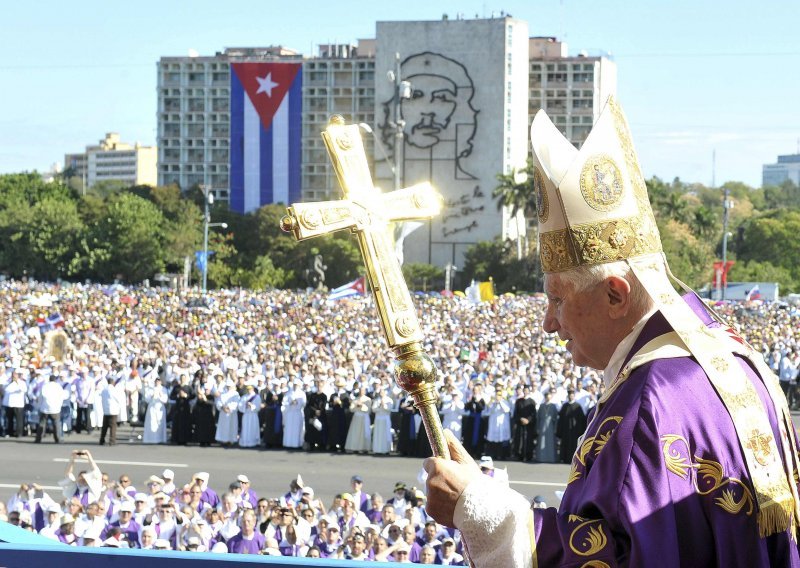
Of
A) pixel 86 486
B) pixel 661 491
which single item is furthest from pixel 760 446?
pixel 86 486

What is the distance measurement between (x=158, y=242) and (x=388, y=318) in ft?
244

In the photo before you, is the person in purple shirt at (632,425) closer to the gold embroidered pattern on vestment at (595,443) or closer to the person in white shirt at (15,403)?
the gold embroidered pattern on vestment at (595,443)

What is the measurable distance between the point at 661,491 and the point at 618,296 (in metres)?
0.50

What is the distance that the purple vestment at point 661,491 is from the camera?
221cm

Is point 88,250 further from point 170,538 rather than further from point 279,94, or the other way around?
point 170,538

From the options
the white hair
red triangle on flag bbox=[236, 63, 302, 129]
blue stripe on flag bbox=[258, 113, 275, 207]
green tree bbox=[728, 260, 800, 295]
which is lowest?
the white hair

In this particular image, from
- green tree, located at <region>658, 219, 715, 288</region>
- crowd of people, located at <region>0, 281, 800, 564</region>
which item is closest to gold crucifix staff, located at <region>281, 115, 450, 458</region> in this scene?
crowd of people, located at <region>0, 281, 800, 564</region>

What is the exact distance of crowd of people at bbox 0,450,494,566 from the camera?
1006cm

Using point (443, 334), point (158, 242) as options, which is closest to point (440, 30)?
point (158, 242)

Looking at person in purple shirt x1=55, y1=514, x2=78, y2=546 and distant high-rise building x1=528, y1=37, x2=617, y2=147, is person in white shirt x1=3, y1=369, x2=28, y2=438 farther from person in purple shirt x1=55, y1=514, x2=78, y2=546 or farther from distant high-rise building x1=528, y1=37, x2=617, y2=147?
distant high-rise building x1=528, y1=37, x2=617, y2=147

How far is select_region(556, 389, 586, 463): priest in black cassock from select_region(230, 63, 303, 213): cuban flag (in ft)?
248

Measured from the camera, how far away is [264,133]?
310 ft

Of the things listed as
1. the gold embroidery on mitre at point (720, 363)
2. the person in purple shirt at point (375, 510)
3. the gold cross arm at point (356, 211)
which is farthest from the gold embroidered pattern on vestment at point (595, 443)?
the person in purple shirt at point (375, 510)

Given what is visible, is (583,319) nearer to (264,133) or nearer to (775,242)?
(775,242)
